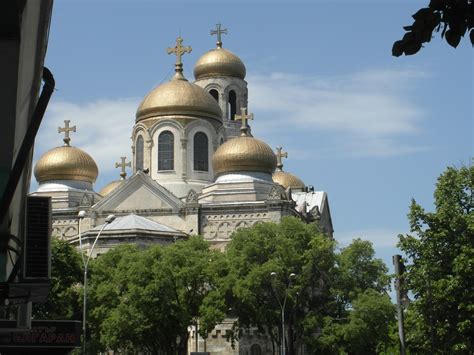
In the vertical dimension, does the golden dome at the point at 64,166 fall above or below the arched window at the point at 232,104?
below

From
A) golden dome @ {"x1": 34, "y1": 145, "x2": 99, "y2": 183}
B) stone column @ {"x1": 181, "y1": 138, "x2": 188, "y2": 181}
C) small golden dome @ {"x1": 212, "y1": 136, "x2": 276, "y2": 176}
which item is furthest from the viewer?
stone column @ {"x1": 181, "y1": 138, "x2": 188, "y2": 181}

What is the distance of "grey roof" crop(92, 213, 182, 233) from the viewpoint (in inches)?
2552

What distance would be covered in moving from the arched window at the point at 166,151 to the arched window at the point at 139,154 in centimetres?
177

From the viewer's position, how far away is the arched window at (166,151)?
74.8 metres

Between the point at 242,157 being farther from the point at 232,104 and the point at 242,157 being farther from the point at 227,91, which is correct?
the point at 232,104

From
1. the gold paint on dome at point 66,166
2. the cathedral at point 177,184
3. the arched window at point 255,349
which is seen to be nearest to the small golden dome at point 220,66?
the cathedral at point 177,184

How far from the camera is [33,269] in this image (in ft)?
33.6

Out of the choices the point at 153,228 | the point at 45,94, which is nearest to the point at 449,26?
the point at 45,94

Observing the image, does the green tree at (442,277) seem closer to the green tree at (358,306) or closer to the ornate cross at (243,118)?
the green tree at (358,306)

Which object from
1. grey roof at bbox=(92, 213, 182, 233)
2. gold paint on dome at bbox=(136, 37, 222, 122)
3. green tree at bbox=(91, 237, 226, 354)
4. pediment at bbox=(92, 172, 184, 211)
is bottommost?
green tree at bbox=(91, 237, 226, 354)

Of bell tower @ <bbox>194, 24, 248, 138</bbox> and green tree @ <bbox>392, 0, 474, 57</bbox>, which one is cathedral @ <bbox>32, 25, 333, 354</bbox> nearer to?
bell tower @ <bbox>194, 24, 248, 138</bbox>

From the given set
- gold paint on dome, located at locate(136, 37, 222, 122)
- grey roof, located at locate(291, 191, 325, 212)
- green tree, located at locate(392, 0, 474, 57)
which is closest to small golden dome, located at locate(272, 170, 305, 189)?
grey roof, located at locate(291, 191, 325, 212)

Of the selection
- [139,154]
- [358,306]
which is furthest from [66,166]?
[358,306]

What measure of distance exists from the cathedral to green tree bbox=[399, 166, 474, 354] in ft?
78.8
